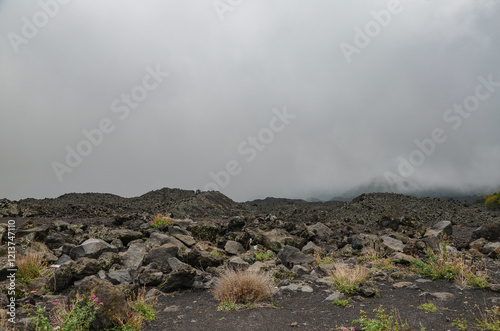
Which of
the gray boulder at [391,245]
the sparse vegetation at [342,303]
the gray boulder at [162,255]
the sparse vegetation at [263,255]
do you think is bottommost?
the sparse vegetation at [342,303]

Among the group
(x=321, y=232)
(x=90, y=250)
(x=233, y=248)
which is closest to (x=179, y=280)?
(x=90, y=250)

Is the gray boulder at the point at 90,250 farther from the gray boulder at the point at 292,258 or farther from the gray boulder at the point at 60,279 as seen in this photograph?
the gray boulder at the point at 292,258

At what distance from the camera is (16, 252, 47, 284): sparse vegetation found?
8867 millimetres

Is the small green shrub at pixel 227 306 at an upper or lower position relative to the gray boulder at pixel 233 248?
lower

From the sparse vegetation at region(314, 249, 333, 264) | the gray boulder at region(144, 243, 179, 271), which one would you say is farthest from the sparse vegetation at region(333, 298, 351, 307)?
the gray boulder at region(144, 243, 179, 271)

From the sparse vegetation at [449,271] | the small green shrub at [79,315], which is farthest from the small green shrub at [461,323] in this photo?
the small green shrub at [79,315]

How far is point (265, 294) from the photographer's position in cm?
750

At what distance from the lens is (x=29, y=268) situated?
920 cm

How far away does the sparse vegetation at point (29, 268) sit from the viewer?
887 centimetres

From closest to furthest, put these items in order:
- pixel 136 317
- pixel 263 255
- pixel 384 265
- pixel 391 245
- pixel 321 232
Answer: pixel 136 317 → pixel 384 265 → pixel 263 255 → pixel 391 245 → pixel 321 232

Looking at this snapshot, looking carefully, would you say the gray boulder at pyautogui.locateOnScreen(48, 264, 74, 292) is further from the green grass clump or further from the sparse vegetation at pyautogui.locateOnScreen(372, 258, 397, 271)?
the sparse vegetation at pyautogui.locateOnScreen(372, 258, 397, 271)

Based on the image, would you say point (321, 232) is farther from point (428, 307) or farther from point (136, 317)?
point (136, 317)

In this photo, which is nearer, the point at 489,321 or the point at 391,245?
the point at 489,321

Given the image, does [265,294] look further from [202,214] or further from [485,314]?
[202,214]
